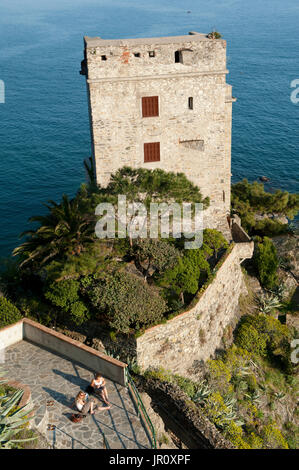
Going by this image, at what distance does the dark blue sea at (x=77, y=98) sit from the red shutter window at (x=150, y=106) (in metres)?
22.3

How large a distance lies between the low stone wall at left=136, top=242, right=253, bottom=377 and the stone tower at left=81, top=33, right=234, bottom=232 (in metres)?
6.23

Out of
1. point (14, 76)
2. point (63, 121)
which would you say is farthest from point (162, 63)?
point (14, 76)

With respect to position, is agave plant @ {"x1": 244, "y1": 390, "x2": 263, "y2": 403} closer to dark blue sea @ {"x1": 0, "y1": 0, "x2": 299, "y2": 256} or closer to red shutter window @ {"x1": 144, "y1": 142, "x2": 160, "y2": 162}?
red shutter window @ {"x1": 144, "y1": 142, "x2": 160, "y2": 162}

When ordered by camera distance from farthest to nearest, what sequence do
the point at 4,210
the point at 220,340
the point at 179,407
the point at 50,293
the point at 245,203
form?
the point at 4,210
the point at 245,203
the point at 220,340
the point at 50,293
the point at 179,407

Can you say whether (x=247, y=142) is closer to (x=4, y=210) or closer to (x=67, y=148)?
(x=67, y=148)

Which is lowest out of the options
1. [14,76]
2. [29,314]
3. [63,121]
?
[29,314]

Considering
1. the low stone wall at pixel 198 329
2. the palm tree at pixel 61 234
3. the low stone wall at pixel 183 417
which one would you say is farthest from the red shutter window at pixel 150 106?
the low stone wall at pixel 183 417

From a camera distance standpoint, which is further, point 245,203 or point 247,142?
point 247,142

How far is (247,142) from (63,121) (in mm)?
27384

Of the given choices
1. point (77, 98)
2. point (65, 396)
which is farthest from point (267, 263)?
point (77, 98)

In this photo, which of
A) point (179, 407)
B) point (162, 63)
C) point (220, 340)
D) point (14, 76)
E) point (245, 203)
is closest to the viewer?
point (179, 407)

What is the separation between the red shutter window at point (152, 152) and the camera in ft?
86.0

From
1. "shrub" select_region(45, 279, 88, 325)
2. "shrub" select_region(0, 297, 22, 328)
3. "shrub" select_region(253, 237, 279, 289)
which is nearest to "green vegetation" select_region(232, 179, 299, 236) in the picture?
"shrub" select_region(253, 237, 279, 289)

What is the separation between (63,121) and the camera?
70.4m
